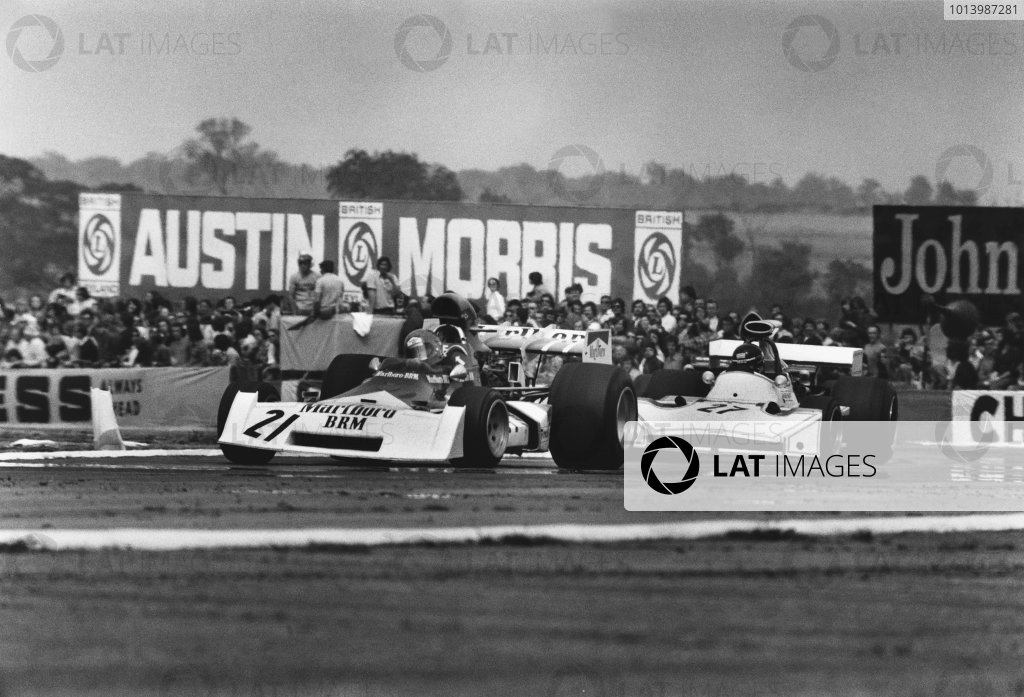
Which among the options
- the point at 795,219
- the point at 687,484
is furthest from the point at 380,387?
the point at 795,219

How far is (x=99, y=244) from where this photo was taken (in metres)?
20.0

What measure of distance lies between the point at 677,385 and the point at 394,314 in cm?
473

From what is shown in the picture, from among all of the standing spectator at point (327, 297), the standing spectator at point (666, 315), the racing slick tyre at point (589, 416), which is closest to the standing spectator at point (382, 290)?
the standing spectator at point (327, 297)

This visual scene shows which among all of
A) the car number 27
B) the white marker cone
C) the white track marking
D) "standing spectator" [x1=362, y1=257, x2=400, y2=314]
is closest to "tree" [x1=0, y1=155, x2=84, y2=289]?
"standing spectator" [x1=362, y1=257, x2=400, y2=314]

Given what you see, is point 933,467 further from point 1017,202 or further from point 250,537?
point 1017,202

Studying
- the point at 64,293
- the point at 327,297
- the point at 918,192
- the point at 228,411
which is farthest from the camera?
the point at 918,192

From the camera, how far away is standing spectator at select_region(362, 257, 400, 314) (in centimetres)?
1638

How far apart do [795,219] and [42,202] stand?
13120 millimetres

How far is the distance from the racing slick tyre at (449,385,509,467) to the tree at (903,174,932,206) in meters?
12.0

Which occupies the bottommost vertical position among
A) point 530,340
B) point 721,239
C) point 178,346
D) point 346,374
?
point 346,374

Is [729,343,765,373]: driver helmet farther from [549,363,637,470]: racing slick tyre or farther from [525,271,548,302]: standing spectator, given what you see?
[525,271,548,302]: standing spectator

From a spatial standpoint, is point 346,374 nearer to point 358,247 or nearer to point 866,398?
point 866,398

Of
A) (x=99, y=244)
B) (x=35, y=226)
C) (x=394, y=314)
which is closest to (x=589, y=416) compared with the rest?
(x=394, y=314)

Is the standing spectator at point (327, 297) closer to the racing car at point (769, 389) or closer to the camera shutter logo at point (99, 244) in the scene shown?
the racing car at point (769, 389)
